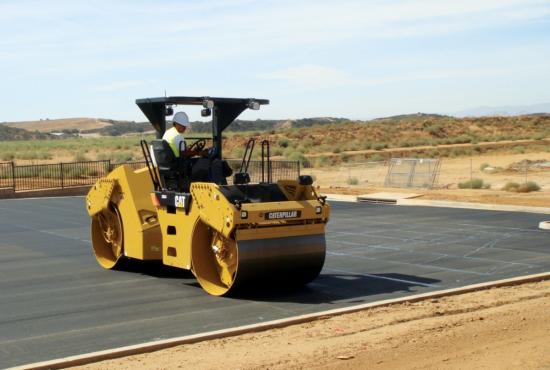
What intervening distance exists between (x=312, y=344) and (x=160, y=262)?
5.65 meters

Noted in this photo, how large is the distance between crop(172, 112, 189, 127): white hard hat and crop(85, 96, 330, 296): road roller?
0.26 metres

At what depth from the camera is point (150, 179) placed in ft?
44.3

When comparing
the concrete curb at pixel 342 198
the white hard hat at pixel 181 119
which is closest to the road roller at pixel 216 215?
the white hard hat at pixel 181 119

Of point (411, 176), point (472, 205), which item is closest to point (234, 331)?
point (472, 205)

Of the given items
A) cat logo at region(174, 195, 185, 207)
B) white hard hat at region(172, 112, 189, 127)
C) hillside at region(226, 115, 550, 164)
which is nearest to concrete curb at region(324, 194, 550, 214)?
white hard hat at region(172, 112, 189, 127)

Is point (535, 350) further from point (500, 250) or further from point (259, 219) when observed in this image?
point (500, 250)

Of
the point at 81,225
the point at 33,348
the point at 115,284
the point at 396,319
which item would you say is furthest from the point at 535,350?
the point at 81,225

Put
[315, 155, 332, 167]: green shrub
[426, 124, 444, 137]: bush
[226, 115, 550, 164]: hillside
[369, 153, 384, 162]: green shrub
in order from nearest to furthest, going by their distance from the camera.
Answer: [315, 155, 332, 167]: green shrub, [369, 153, 384, 162]: green shrub, [226, 115, 550, 164]: hillside, [426, 124, 444, 137]: bush

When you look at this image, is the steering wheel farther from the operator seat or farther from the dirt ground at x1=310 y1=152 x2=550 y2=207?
the dirt ground at x1=310 y1=152 x2=550 y2=207

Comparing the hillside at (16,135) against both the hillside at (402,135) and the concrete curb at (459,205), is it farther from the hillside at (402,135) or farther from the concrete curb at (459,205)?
the concrete curb at (459,205)

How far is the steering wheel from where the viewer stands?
41.3 ft

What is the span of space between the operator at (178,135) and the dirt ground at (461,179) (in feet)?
50.1

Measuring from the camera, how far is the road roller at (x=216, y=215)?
36.7ft

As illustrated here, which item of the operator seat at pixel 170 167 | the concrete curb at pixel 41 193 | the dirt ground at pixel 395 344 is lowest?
the dirt ground at pixel 395 344
